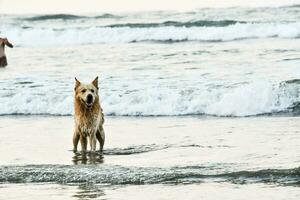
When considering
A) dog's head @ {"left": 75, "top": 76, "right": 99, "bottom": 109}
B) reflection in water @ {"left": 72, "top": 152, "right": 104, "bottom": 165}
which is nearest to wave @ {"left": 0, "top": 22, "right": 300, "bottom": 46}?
reflection in water @ {"left": 72, "top": 152, "right": 104, "bottom": 165}

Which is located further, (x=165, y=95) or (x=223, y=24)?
(x=223, y=24)

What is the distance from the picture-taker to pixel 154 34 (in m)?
35.9

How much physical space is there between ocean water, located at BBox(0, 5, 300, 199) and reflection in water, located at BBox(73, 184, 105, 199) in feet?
0.03

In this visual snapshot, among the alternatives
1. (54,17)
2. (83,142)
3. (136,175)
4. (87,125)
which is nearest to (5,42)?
(83,142)

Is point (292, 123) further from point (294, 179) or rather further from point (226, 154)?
point (294, 179)

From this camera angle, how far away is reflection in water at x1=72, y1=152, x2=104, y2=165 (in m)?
11.3

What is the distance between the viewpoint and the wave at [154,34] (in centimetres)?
3338

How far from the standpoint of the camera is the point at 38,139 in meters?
13.4

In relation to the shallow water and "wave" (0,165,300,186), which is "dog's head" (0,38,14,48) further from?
"wave" (0,165,300,186)

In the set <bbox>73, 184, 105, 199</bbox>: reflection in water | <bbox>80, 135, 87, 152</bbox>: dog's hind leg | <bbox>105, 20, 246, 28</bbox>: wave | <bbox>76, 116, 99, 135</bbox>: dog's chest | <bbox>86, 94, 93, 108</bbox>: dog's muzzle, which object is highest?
<bbox>105, 20, 246, 28</bbox>: wave

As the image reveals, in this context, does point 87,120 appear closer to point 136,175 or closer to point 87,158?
point 87,158

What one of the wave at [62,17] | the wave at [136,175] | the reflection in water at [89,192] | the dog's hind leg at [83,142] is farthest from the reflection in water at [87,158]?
the wave at [62,17]

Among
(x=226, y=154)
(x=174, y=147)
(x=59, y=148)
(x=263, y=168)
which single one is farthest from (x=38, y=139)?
(x=263, y=168)

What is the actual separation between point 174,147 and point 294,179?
299 centimetres
